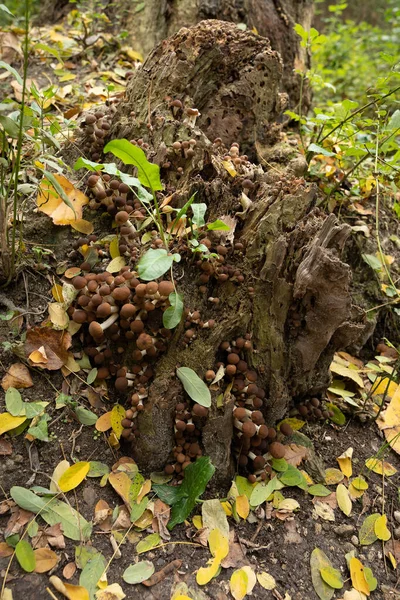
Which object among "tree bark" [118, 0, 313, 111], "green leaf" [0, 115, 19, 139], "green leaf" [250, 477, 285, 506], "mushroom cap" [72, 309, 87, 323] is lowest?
"green leaf" [250, 477, 285, 506]

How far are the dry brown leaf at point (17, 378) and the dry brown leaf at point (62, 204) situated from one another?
1.13 m

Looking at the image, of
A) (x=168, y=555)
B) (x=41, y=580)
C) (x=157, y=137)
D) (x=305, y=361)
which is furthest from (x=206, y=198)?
(x=41, y=580)

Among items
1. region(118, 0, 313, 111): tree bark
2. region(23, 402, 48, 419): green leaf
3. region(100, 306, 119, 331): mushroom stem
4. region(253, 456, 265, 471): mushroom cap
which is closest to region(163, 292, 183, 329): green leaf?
region(100, 306, 119, 331): mushroom stem

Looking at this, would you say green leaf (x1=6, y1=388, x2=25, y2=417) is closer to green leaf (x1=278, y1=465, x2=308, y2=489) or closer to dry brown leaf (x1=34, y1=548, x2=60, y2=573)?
dry brown leaf (x1=34, y1=548, x2=60, y2=573)

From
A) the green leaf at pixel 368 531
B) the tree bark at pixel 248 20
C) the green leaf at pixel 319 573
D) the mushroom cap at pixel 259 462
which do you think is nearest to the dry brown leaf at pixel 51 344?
the mushroom cap at pixel 259 462

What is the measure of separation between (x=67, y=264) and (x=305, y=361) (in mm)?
1961

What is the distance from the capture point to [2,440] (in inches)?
109

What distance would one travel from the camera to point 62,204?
11.5ft

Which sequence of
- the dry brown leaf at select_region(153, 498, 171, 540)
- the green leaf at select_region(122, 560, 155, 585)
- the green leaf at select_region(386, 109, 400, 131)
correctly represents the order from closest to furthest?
the green leaf at select_region(122, 560, 155, 585), the dry brown leaf at select_region(153, 498, 171, 540), the green leaf at select_region(386, 109, 400, 131)

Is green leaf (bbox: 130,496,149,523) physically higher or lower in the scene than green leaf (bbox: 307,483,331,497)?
higher

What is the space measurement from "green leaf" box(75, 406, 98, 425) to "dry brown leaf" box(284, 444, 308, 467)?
55.5 inches

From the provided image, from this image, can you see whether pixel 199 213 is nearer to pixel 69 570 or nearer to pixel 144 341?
pixel 144 341

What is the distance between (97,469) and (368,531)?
6.12 feet

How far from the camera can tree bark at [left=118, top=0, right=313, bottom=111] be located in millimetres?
5508
